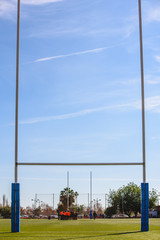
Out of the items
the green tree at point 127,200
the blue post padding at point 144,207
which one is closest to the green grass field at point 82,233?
the blue post padding at point 144,207

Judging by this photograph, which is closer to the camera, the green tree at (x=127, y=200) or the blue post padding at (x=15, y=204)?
the blue post padding at (x=15, y=204)

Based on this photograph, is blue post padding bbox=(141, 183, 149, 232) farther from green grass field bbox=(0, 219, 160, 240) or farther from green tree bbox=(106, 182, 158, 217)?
green tree bbox=(106, 182, 158, 217)

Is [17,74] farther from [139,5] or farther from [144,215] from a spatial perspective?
[144,215]

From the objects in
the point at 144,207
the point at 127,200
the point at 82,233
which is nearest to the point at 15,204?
the point at 82,233

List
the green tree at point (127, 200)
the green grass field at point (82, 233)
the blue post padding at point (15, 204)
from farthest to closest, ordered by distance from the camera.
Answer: the green tree at point (127, 200) < the blue post padding at point (15, 204) < the green grass field at point (82, 233)

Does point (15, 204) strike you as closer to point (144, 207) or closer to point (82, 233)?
point (82, 233)

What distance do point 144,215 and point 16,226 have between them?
2696 mm

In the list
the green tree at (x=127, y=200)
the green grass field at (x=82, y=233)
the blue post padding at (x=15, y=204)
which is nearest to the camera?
the green grass field at (x=82, y=233)

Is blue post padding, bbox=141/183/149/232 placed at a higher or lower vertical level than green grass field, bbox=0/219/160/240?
higher

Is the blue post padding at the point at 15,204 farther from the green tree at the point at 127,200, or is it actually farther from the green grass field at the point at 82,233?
the green tree at the point at 127,200

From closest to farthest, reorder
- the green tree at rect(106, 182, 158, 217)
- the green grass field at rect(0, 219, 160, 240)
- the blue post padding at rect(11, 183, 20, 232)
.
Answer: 1. the green grass field at rect(0, 219, 160, 240)
2. the blue post padding at rect(11, 183, 20, 232)
3. the green tree at rect(106, 182, 158, 217)

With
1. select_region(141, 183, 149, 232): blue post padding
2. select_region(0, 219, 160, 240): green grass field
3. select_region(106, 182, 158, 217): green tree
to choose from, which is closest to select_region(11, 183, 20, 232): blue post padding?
select_region(0, 219, 160, 240): green grass field

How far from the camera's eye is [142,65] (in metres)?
8.32

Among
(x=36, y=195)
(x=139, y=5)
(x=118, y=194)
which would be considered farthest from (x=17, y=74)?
(x=118, y=194)
